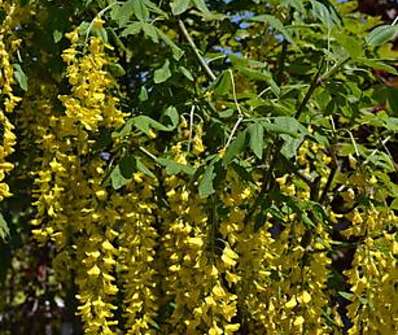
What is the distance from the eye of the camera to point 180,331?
7.65ft

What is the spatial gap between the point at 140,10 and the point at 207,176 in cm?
49

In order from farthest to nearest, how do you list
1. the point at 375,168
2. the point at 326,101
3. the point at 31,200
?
1. the point at 31,200
2. the point at 375,168
3. the point at 326,101

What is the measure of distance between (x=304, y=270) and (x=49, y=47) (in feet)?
3.61

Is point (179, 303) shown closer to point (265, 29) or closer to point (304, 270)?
point (304, 270)

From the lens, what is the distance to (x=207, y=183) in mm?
1888

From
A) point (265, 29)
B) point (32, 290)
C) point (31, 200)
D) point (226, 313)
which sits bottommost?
point (32, 290)

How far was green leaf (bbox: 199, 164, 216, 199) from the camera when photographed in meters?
1.87

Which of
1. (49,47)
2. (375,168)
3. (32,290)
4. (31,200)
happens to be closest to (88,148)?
(49,47)

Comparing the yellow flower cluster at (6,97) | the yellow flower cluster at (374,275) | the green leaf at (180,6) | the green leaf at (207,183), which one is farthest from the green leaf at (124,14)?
the yellow flower cluster at (374,275)

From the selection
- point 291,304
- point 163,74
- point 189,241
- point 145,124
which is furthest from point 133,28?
point 291,304

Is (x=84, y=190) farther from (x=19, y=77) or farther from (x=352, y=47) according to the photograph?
(x=352, y=47)

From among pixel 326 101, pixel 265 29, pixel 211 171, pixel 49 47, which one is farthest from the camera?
pixel 265 29

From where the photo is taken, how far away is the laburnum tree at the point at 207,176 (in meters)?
2.04

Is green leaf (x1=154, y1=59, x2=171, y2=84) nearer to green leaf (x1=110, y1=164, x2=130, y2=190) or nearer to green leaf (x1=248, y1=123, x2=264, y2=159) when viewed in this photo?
green leaf (x1=110, y1=164, x2=130, y2=190)
